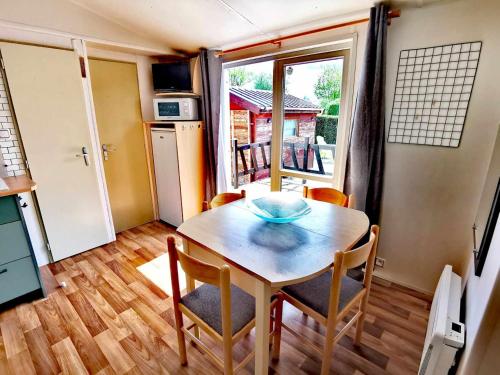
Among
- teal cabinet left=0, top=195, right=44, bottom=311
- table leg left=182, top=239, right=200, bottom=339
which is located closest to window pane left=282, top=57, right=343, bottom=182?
table leg left=182, top=239, right=200, bottom=339

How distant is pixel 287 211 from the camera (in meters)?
1.58

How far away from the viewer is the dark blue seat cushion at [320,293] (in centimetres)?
127

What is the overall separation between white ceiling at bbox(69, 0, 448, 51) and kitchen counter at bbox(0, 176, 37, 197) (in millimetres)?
1691

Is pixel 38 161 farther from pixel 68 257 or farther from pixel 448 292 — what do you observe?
pixel 448 292

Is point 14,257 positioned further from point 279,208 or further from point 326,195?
point 326,195

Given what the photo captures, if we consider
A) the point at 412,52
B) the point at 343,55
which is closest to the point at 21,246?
the point at 343,55

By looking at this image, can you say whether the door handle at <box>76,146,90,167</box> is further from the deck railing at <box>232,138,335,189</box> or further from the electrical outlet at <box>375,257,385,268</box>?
the electrical outlet at <box>375,257,385,268</box>

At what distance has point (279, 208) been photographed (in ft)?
5.34

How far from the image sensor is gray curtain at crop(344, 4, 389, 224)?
1.77 metres

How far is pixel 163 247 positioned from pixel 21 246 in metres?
1.23

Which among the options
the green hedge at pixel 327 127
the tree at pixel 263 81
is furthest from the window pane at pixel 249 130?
the green hedge at pixel 327 127

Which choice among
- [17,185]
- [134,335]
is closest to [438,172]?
[134,335]

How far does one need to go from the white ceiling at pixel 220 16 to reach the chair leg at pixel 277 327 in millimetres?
2095

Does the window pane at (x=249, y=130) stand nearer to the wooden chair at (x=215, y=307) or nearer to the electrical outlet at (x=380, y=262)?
the electrical outlet at (x=380, y=262)
